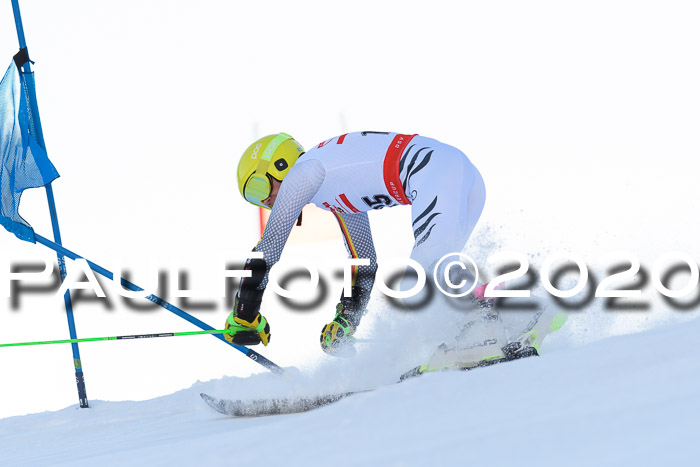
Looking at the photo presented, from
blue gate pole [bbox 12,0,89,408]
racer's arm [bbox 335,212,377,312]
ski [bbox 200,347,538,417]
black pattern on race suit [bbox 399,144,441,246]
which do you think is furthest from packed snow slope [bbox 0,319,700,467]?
blue gate pole [bbox 12,0,89,408]

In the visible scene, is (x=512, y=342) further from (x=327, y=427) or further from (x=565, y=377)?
(x=327, y=427)

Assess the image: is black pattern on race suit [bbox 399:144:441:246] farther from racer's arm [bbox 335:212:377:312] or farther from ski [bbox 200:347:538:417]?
racer's arm [bbox 335:212:377:312]

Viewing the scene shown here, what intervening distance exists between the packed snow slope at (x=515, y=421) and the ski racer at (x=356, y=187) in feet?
3.08

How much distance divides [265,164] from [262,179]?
65 mm

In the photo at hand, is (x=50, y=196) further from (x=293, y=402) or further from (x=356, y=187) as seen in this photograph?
(x=293, y=402)

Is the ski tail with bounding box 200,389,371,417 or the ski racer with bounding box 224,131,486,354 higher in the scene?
the ski racer with bounding box 224,131,486,354

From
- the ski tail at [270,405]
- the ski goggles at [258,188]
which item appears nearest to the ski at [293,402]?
the ski tail at [270,405]

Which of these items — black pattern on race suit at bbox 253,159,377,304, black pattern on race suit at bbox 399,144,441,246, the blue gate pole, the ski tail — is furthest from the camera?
the blue gate pole

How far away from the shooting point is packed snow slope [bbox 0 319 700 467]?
94 cm

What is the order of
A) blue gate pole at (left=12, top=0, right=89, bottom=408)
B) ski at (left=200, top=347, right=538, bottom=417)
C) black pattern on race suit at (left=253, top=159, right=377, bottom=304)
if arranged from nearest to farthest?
ski at (left=200, top=347, right=538, bottom=417) → black pattern on race suit at (left=253, top=159, right=377, bottom=304) → blue gate pole at (left=12, top=0, right=89, bottom=408)

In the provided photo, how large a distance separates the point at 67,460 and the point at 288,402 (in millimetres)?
745

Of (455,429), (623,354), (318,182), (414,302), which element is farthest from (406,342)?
(455,429)

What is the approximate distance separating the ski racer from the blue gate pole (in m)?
1.46

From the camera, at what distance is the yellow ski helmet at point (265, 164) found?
299cm
